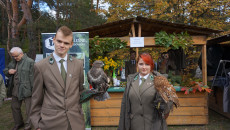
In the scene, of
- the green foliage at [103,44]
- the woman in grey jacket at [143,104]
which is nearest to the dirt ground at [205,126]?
the green foliage at [103,44]

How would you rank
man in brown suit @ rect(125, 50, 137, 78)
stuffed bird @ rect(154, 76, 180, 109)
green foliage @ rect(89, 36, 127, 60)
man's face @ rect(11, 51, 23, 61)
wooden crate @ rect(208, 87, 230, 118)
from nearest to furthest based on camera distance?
stuffed bird @ rect(154, 76, 180, 109), man's face @ rect(11, 51, 23, 61), green foliage @ rect(89, 36, 127, 60), wooden crate @ rect(208, 87, 230, 118), man in brown suit @ rect(125, 50, 137, 78)

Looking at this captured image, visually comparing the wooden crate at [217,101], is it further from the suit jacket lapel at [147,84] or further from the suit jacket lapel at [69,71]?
the suit jacket lapel at [69,71]

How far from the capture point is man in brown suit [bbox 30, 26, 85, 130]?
1.55 m

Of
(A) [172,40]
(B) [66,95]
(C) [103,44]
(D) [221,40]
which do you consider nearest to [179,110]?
(A) [172,40]

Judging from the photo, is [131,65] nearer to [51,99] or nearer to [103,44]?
[103,44]

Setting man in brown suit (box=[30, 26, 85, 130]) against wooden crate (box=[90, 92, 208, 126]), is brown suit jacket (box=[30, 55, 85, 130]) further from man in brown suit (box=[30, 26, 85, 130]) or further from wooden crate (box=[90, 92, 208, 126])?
wooden crate (box=[90, 92, 208, 126])

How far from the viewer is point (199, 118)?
4.57 m

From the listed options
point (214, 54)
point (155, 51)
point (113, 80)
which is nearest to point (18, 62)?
point (113, 80)

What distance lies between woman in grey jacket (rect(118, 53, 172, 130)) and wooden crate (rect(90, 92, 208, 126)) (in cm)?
237

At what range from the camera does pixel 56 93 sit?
1.58 meters

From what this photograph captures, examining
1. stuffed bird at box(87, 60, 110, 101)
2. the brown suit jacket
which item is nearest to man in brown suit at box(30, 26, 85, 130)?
the brown suit jacket

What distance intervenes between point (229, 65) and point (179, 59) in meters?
1.47

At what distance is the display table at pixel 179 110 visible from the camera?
15.0 feet

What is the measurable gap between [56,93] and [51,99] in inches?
2.8
